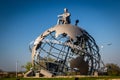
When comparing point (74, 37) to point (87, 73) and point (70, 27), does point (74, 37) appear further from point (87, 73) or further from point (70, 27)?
point (87, 73)

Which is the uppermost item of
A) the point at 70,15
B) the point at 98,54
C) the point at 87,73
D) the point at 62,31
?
the point at 70,15

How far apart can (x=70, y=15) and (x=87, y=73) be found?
34.5 feet

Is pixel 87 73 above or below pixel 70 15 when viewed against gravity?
below

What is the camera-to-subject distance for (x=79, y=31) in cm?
4891

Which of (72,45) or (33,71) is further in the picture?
(33,71)

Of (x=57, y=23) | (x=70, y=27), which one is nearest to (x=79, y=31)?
(x=70, y=27)

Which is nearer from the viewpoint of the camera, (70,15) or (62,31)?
(62,31)

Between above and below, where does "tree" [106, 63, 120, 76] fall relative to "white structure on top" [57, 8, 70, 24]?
below

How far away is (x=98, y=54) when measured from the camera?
50.6m

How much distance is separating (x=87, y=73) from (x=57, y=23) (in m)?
10.1

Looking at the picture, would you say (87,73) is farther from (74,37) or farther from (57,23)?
(57,23)

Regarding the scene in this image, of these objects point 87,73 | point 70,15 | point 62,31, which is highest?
point 70,15

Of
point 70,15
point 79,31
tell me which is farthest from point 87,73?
point 70,15

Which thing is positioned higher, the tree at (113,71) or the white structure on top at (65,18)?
the white structure on top at (65,18)
